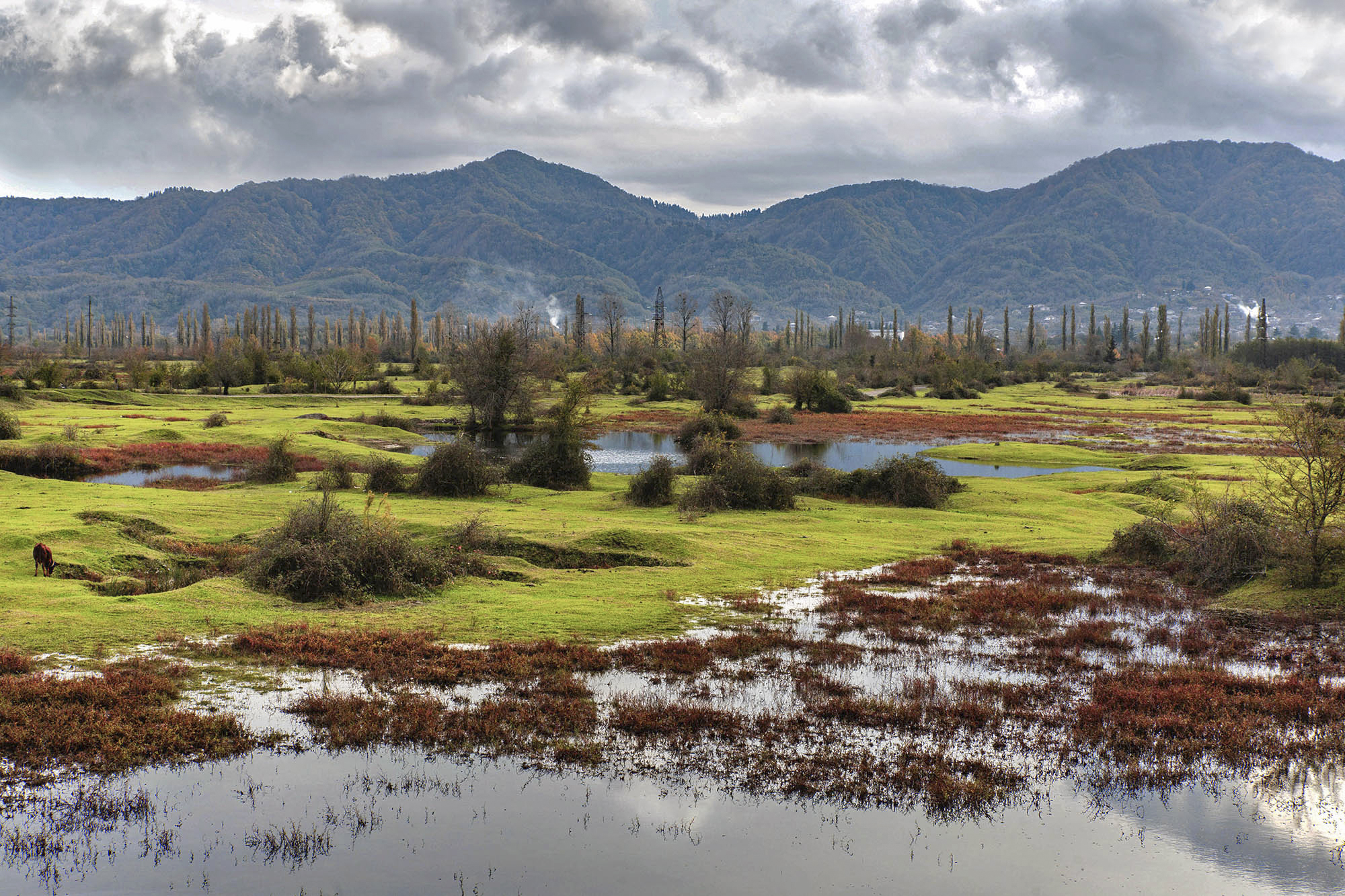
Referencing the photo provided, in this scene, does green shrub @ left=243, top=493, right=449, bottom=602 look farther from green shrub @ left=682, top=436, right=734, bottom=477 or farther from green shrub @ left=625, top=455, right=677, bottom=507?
green shrub @ left=682, top=436, right=734, bottom=477

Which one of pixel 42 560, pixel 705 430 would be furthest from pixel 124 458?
pixel 705 430

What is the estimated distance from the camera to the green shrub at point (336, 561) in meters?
18.7

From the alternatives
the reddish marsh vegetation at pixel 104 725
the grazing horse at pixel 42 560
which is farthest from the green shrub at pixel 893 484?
the reddish marsh vegetation at pixel 104 725

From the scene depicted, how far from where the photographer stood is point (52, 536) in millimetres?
21000

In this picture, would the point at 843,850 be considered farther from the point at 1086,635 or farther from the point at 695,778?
the point at 1086,635

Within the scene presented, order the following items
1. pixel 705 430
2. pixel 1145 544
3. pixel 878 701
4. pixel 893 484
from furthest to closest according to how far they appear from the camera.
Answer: pixel 705 430 < pixel 893 484 < pixel 1145 544 < pixel 878 701

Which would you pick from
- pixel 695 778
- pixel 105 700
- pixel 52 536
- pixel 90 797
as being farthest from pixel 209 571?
pixel 695 778

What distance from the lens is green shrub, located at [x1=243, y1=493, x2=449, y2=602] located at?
18656mm

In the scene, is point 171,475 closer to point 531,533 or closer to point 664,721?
point 531,533

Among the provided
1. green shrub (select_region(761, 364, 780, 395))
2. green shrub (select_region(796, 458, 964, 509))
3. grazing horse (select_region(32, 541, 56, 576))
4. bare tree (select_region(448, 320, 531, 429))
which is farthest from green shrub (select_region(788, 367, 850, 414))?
grazing horse (select_region(32, 541, 56, 576))

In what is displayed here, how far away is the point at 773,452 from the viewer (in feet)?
185

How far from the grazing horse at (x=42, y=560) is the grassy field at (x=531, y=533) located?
274 mm

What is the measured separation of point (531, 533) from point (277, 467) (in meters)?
15.9

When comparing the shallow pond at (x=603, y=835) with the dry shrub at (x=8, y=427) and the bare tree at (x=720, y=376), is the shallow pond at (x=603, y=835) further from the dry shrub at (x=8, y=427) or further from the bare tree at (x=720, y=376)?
the bare tree at (x=720, y=376)
